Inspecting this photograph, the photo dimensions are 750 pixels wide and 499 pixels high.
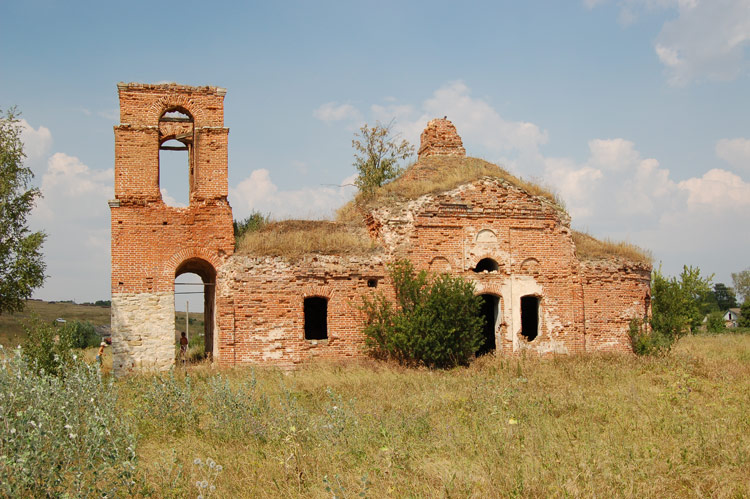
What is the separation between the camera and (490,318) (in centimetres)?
1691

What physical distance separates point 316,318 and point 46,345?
789cm

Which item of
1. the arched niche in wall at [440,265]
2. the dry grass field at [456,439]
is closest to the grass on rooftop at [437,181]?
the arched niche in wall at [440,265]

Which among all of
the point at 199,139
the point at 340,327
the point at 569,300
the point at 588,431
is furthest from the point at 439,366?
the point at 199,139

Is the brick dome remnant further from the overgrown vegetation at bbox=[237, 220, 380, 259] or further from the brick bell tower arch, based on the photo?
the brick bell tower arch

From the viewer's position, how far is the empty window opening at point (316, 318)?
712 inches

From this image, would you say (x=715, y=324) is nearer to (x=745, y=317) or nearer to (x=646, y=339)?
(x=745, y=317)

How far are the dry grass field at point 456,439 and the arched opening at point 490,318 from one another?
171 inches

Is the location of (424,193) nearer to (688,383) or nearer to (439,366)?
(439,366)

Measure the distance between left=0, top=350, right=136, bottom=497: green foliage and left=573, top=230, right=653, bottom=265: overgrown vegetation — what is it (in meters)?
13.5

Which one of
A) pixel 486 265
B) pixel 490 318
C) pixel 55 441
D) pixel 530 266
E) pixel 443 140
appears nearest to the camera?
pixel 55 441

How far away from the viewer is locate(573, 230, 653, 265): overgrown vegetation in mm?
16516

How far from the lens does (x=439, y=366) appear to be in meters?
14.2

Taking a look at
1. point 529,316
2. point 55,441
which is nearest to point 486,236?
point 529,316

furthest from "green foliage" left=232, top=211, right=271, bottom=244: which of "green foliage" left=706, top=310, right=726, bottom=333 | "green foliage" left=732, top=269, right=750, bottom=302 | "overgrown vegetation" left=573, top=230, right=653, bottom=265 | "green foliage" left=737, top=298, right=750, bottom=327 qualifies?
"green foliage" left=732, top=269, right=750, bottom=302
